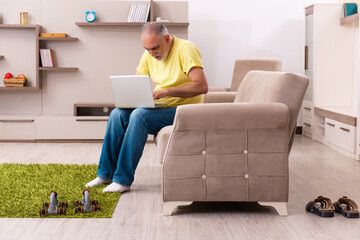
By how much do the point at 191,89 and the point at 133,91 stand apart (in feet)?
1.15

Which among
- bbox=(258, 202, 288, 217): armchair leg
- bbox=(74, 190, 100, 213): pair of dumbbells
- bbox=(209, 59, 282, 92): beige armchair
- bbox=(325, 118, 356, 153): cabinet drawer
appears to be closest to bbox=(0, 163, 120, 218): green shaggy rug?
bbox=(74, 190, 100, 213): pair of dumbbells

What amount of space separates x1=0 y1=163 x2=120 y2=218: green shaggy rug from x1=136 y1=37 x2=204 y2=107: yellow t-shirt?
739 millimetres

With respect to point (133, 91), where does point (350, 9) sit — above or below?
above

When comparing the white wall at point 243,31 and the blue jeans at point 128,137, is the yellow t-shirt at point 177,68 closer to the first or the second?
the blue jeans at point 128,137

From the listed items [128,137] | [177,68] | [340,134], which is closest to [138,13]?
[340,134]

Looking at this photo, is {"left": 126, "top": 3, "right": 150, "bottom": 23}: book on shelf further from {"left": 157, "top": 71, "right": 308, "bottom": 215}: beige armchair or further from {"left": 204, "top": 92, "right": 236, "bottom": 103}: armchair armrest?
{"left": 157, "top": 71, "right": 308, "bottom": 215}: beige armchair

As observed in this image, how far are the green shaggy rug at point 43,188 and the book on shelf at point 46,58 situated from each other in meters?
1.80

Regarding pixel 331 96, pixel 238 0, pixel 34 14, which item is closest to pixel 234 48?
pixel 238 0

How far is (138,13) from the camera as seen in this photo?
5.87 m

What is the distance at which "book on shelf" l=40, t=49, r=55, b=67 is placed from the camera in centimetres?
586

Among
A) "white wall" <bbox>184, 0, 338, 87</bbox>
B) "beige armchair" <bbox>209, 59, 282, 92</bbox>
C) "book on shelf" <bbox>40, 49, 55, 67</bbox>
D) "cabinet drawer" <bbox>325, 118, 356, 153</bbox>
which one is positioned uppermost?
"white wall" <bbox>184, 0, 338, 87</bbox>

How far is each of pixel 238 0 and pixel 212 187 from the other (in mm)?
4098

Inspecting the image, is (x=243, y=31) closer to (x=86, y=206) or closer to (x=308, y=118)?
(x=308, y=118)

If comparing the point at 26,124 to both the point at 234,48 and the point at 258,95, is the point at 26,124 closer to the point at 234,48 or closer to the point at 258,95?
the point at 234,48
